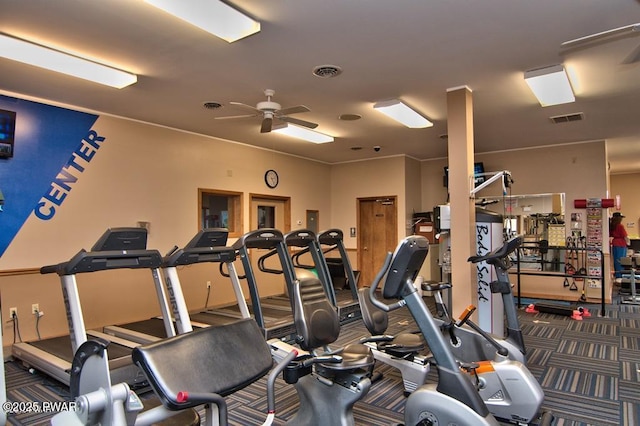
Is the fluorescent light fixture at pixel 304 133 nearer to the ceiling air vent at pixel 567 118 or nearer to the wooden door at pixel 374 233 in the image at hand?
the wooden door at pixel 374 233

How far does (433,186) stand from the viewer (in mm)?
8953

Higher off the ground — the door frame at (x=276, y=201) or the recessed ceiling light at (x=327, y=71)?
the recessed ceiling light at (x=327, y=71)

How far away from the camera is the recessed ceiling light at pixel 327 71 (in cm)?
386

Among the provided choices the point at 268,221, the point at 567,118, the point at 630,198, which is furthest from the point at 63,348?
the point at 630,198

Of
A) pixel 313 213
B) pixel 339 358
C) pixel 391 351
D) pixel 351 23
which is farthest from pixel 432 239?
pixel 339 358

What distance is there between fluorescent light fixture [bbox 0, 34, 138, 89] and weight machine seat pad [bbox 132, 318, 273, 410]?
10.0ft

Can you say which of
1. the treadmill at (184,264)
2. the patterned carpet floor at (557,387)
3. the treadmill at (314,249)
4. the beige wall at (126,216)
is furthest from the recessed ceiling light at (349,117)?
the patterned carpet floor at (557,387)

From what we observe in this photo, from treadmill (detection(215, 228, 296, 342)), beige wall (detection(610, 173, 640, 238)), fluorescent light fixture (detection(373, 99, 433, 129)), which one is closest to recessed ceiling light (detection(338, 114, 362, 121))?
fluorescent light fixture (detection(373, 99, 433, 129))

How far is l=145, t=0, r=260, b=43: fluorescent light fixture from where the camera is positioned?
256 centimetres

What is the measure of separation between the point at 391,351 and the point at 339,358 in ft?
4.50

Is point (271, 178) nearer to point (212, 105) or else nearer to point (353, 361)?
point (212, 105)

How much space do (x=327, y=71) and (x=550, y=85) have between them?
7.85 feet

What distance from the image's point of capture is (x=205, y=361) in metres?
1.49

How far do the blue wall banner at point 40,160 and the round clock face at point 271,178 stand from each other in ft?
10.3
